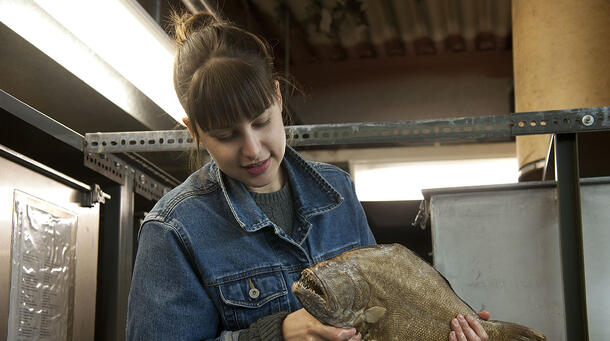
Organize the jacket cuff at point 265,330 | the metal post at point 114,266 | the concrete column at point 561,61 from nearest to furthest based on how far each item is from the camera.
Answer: the jacket cuff at point 265,330
the metal post at point 114,266
the concrete column at point 561,61

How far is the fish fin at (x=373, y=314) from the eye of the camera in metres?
1.37

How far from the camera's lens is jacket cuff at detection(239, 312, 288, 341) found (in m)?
1.44

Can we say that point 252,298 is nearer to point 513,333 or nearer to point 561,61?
point 513,333

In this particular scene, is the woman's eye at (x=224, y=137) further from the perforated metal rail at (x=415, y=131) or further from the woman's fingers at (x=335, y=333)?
the perforated metal rail at (x=415, y=131)

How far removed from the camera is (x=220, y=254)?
1.60 m

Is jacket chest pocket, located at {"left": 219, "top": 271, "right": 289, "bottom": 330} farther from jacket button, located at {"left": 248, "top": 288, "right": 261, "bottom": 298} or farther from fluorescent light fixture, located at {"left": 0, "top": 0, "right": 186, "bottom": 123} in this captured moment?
fluorescent light fixture, located at {"left": 0, "top": 0, "right": 186, "bottom": 123}

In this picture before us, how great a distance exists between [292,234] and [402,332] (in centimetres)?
38

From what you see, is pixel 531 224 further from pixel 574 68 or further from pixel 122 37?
pixel 122 37

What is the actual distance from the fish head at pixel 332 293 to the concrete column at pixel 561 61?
7.17 ft

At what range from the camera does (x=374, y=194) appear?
5.95m

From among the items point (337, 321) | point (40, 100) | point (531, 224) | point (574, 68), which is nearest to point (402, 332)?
point (337, 321)

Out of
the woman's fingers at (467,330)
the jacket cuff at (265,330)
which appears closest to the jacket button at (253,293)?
the jacket cuff at (265,330)

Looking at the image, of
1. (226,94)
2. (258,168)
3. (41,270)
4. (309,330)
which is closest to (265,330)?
(309,330)

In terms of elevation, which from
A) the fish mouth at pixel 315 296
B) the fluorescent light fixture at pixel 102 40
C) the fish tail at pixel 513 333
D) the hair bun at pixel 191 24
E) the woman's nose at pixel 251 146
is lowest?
the fish tail at pixel 513 333
